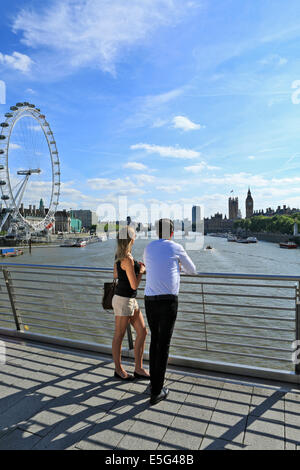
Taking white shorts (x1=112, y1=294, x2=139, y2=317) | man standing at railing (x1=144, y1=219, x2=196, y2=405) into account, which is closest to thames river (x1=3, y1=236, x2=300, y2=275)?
white shorts (x1=112, y1=294, x2=139, y2=317)

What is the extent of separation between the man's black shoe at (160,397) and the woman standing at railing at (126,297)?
1.37 feet

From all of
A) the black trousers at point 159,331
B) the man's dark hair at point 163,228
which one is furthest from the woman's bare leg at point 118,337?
the man's dark hair at point 163,228

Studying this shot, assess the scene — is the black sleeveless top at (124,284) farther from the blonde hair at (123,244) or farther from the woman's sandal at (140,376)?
the woman's sandal at (140,376)

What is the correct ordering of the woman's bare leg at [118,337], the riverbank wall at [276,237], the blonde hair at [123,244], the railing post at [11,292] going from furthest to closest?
the riverbank wall at [276,237], the railing post at [11,292], the woman's bare leg at [118,337], the blonde hair at [123,244]

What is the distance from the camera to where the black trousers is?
9.37 feet

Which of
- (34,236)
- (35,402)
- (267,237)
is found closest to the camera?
(35,402)

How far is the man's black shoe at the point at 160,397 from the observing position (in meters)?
2.97

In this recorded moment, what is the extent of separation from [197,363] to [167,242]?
5.26 feet

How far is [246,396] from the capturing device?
10.1 ft

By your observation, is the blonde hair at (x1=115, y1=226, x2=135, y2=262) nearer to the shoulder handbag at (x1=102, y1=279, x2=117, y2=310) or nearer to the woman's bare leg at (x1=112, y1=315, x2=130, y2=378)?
the shoulder handbag at (x1=102, y1=279, x2=117, y2=310)

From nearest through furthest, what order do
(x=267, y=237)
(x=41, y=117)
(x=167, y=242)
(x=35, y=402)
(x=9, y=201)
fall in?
(x=167, y=242)
(x=35, y=402)
(x=9, y=201)
(x=41, y=117)
(x=267, y=237)

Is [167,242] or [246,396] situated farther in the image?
[246,396]
